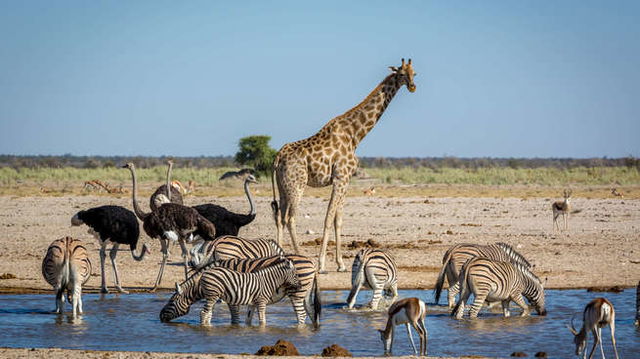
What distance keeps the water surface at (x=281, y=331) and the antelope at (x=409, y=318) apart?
0.34 meters

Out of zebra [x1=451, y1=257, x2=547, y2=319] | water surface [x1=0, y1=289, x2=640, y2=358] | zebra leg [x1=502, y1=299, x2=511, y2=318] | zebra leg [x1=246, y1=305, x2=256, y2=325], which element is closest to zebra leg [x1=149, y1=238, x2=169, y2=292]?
water surface [x1=0, y1=289, x2=640, y2=358]

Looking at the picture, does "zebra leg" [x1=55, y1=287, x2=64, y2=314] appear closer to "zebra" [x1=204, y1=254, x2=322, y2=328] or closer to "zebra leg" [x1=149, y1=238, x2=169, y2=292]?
"zebra" [x1=204, y1=254, x2=322, y2=328]

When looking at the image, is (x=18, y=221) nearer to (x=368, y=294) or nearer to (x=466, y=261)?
(x=368, y=294)

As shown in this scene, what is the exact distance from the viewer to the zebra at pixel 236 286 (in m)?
11.3

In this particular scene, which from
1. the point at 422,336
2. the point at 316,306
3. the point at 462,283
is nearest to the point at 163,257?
the point at 316,306

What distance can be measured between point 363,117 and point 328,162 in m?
1.14

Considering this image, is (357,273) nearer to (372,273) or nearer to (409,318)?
(372,273)

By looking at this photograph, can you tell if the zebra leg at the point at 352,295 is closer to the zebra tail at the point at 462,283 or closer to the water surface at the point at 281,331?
the water surface at the point at 281,331

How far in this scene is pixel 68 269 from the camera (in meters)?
12.0

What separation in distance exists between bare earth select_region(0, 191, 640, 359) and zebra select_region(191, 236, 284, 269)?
1764 mm

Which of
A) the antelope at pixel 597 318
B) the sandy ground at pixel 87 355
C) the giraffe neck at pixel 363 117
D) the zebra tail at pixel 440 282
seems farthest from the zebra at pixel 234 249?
the antelope at pixel 597 318

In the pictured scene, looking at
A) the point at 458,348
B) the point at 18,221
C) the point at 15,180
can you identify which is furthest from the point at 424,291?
the point at 15,180

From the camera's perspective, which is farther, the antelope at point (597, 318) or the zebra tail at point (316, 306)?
the zebra tail at point (316, 306)

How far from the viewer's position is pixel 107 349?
10203mm
